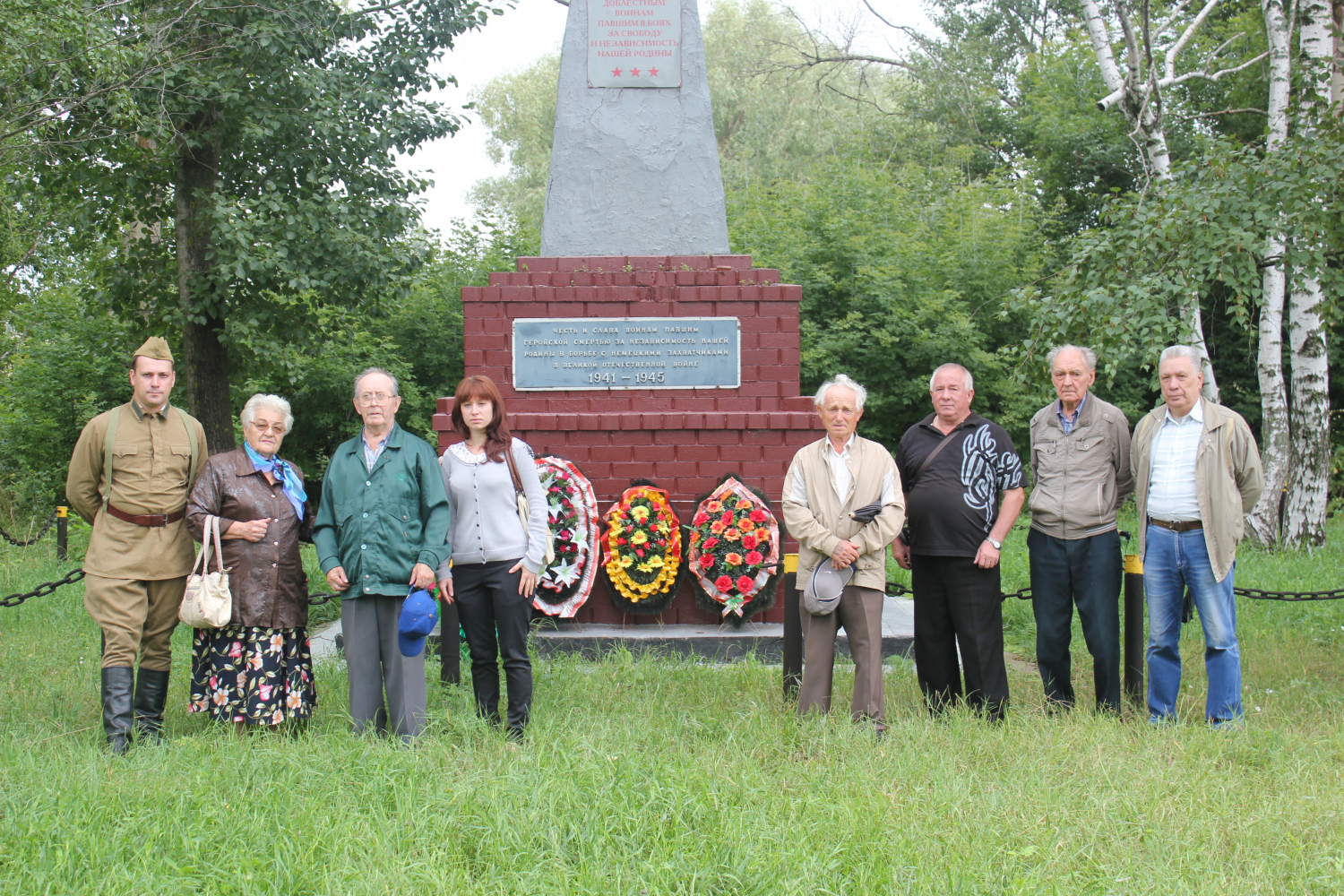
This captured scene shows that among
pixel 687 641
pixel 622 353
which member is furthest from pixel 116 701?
pixel 622 353

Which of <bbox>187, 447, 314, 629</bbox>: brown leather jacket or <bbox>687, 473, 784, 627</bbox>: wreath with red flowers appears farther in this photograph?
<bbox>687, 473, 784, 627</bbox>: wreath with red flowers

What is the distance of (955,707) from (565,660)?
2.11 m

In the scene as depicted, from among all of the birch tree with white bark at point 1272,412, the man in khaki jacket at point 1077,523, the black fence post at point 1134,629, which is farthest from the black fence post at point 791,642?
the birch tree with white bark at point 1272,412

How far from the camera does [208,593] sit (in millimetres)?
3826

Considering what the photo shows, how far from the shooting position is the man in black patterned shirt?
4.21 metres

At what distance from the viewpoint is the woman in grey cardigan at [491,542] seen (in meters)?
4.02

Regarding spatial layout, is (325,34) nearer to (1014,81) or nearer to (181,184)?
(181,184)

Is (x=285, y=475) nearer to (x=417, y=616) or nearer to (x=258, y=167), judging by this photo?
(x=417, y=616)

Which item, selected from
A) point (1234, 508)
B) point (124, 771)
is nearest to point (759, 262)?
point (1234, 508)

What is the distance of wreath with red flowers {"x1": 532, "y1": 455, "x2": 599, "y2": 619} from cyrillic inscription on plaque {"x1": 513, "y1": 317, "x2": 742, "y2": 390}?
72 cm

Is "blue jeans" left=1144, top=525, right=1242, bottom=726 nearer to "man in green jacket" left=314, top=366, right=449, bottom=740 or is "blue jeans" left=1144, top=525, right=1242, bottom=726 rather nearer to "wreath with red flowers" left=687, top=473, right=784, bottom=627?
"wreath with red flowers" left=687, top=473, right=784, bottom=627

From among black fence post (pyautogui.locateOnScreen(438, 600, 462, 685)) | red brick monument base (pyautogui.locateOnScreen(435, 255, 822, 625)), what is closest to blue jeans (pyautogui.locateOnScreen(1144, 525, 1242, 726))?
red brick monument base (pyautogui.locateOnScreen(435, 255, 822, 625))

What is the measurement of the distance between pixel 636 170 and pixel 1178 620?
4.18 metres

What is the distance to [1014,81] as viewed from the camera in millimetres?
21438
